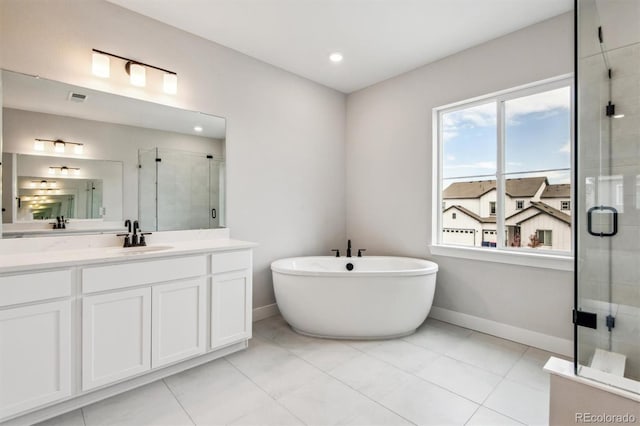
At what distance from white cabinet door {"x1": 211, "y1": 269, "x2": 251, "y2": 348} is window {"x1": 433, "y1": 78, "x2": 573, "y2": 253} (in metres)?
2.08

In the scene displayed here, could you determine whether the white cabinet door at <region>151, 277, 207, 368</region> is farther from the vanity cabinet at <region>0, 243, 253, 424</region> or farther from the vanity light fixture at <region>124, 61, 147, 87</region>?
the vanity light fixture at <region>124, 61, 147, 87</region>

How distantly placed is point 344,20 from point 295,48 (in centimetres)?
63

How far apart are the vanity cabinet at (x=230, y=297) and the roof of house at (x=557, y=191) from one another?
8.57ft

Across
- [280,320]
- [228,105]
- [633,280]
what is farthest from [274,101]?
[633,280]

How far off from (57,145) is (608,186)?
334 cm

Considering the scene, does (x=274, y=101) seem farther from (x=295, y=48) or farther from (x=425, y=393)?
(x=425, y=393)

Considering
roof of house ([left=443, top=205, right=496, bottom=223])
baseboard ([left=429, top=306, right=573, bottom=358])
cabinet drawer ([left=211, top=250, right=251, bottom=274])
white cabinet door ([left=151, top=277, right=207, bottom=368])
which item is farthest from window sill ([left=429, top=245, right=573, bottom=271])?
white cabinet door ([left=151, top=277, right=207, bottom=368])

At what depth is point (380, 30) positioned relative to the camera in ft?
8.84

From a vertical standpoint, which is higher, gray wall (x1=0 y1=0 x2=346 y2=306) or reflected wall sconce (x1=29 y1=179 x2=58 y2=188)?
gray wall (x1=0 y1=0 x2=346 y2=306)

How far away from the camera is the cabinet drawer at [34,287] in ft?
5.10

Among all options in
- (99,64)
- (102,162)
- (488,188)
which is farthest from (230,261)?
(488,188)

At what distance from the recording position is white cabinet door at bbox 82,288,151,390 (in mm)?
1783

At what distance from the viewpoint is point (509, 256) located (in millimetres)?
2744

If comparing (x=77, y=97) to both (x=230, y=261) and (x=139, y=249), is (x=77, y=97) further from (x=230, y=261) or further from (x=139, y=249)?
(x=230, y=261)
